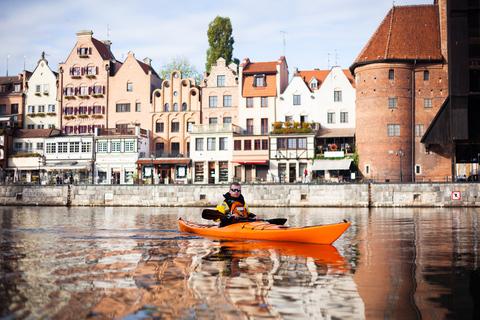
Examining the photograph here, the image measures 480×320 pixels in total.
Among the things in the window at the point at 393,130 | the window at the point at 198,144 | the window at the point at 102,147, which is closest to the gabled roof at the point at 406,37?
the window at the point at 393,130

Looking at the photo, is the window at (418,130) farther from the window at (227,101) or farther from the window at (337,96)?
the window at (227,101)

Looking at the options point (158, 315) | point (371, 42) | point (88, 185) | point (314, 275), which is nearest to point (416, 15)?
point (371, 42)

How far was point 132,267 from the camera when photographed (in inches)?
425

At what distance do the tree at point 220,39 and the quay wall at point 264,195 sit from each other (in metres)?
22.7

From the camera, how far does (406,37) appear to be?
Answer: 47.3 meters

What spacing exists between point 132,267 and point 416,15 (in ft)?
147

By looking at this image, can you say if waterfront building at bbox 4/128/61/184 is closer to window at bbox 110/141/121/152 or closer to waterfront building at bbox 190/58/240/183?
window at bbox 110/141/121/152

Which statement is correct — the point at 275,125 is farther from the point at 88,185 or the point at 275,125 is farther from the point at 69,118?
the point at 69,118

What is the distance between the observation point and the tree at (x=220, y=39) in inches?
2360

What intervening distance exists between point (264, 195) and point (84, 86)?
2906cm

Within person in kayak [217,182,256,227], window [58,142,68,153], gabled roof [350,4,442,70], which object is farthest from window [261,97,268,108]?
person in kayak [217,182,256,227]

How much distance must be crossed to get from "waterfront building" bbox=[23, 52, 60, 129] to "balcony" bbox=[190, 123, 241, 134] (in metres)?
17.5

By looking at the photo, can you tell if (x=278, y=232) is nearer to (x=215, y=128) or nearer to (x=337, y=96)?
(x=337, y=96)

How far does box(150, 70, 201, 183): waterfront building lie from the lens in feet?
184
